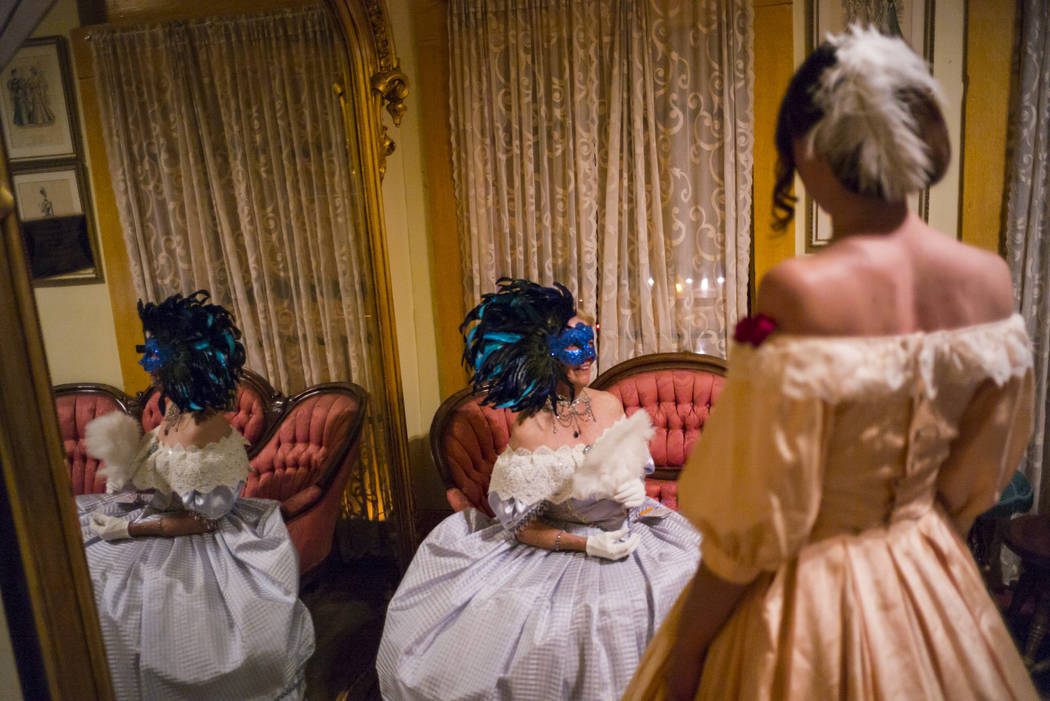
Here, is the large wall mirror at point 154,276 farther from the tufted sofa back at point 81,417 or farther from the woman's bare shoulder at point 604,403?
the woman's bare shoulder at point 604,403

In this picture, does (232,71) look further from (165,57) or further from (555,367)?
(555,367)

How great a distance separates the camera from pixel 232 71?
166 cm

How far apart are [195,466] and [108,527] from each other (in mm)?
228

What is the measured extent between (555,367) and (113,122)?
122cm

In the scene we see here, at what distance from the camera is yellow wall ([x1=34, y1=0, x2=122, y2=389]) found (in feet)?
3.04

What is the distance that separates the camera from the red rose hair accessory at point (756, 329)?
0.72 m

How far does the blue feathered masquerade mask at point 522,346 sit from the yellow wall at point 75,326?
1004 mm

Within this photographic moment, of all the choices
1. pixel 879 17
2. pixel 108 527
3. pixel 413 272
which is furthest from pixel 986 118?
pixel 108 527

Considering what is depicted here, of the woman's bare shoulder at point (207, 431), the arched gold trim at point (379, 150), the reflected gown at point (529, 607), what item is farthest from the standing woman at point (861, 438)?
the arched gold trim at point (379, 150)

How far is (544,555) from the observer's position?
1750mm

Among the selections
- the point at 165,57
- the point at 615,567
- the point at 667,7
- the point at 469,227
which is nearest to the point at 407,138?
the point at 469,227

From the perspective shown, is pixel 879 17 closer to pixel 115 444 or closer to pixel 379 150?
pixel 379 150

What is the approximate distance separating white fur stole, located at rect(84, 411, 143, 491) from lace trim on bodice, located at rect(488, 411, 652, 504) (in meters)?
0.96

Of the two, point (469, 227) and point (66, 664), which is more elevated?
point (469, 227)
